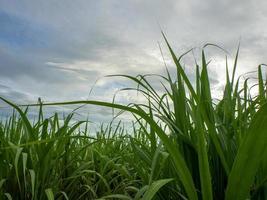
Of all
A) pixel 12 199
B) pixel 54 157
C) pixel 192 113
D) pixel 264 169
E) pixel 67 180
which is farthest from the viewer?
pixel 67 180

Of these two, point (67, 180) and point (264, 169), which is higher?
point (264, 169)

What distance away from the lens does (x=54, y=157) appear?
1572mm

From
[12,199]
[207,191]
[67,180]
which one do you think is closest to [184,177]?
[207,191]

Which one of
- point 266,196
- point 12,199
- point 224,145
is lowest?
point 12,199

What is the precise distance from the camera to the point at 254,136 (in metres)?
0.76

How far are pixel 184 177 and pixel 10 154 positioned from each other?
931mm

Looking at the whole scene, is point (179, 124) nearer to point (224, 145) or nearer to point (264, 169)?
point (224, 145)

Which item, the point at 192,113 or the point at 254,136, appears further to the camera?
the point at 192,113

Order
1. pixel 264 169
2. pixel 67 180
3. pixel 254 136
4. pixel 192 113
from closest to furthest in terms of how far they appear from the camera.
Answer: pixel 254 136, pixel 264 169, pixel 192 113, pixel 67 180

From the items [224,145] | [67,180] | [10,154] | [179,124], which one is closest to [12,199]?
[10,154]

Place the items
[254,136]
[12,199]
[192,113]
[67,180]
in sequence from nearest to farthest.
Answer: [254,136], [192,113], [12,199], [67,180]

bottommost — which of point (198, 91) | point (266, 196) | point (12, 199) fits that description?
point (12, 199)

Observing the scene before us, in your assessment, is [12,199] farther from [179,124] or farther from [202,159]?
[202,159]

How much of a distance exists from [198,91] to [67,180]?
0.87 metres
